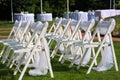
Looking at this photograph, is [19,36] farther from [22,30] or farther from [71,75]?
[71,75]

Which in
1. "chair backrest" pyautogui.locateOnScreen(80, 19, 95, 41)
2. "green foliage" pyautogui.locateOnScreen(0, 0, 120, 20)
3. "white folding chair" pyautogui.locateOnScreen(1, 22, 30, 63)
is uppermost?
"chair backrest" pyautogui.locateOnScreen(80, 19, 95, 41)

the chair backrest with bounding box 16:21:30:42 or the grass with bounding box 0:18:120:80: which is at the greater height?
the chair backrest with bounding box 16:21:30:42

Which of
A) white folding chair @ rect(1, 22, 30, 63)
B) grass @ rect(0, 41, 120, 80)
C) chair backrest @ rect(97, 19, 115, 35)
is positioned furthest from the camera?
white folding chair @ rect(1, 22, 30, 63)

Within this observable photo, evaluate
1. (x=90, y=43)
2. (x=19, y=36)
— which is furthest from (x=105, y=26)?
(x=19, y=36)

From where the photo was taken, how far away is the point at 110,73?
25.3ft

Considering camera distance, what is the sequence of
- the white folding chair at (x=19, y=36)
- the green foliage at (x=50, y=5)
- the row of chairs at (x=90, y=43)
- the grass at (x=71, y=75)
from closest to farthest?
the grass at (x=71, y=75), the row of chairs at (x=90, y=43), the white folding chair at (x=19, y=36), the green foliage at (x=50, y=5)

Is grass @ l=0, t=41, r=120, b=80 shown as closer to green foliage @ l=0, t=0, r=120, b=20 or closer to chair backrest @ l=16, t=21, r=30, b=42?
chair backrest @ l=16, t=21, r=30, b=42

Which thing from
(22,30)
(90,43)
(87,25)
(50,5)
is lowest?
(50,5)

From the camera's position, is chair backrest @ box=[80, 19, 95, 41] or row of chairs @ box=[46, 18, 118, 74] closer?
row of chairs @ box=[46, 18, 118, 74]

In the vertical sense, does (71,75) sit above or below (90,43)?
below

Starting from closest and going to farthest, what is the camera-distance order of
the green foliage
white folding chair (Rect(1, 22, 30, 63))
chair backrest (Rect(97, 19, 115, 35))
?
chair backrest (Rect(97, 19, 115, 35))
white folding chair (Rect(1, 22, 30, 63))
the green foliage

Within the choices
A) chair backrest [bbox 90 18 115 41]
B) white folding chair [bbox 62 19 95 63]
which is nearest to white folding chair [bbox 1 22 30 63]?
white folding chair [bbox 62 19 95 63]

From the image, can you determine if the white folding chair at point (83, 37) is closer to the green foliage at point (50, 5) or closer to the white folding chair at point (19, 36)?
the white folding chair at point (19, 36)

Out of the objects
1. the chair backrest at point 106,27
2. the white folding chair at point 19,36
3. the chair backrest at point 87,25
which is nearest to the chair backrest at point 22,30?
the white folding chair at point 19,36
